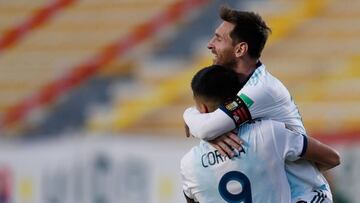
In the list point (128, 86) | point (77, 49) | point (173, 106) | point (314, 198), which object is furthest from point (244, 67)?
point (77, 49)

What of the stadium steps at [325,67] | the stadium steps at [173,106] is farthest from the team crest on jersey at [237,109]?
the stadium steps at [173,106]

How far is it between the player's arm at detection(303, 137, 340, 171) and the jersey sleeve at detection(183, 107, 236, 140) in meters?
0.22

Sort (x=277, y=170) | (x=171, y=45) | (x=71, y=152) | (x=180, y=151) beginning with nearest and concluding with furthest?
(x=277, y=170) → (x=180, y=151) → (x=71, y=152) → (x=171, y=45)

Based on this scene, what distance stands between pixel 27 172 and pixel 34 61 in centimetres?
99

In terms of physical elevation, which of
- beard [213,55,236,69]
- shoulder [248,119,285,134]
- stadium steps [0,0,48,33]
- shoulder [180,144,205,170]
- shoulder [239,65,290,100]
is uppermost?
stadium steps [0,0,48,33]

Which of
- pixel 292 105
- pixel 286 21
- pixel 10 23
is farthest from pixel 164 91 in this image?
pixel 292 105

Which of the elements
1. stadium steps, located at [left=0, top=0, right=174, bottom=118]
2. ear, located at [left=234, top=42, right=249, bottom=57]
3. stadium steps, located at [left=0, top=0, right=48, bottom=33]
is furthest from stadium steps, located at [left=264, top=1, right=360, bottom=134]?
ear, located at [left=234, top=42, right=249, bottom=57]

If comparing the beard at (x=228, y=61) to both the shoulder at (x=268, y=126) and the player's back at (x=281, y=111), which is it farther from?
the shoulder at (x=268, y=126)

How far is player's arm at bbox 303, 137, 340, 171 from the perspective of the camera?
3285 millimetres

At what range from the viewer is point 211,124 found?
10.7ft

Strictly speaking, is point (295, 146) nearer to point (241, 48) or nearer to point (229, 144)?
point (229, 144)

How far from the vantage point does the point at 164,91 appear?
732 cm

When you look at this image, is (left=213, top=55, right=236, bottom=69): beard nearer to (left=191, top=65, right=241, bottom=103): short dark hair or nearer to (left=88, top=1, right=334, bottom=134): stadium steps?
(left=191, top=65, right=241, bottom=103): short dark hair

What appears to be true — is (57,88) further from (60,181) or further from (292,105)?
(292,105)
